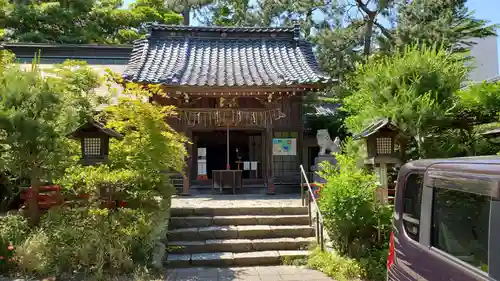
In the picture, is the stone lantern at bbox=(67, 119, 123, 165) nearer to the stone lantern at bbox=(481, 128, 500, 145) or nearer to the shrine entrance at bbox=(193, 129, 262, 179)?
the shrine entrance at bbox=(193, 129, 262, 179)

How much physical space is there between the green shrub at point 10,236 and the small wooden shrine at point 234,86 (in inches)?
193

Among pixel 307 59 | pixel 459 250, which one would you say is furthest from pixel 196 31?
pixel 459 250

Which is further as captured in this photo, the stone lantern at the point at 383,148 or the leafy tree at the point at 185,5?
the leafy tree at the point at 185,5

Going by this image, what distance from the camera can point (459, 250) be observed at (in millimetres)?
2467

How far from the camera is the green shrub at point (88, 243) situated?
17.7 feet

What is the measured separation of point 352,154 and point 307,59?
19.5ft

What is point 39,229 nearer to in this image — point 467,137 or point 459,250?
point 459,250

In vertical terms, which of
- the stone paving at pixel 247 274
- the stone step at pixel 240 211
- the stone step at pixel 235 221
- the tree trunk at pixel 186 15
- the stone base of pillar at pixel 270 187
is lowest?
the stone paving at pixel 247 274

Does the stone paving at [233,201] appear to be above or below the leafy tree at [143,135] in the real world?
below

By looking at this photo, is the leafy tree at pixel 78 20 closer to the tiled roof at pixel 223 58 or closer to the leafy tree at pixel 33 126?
the tiled roof at pixel 223 58

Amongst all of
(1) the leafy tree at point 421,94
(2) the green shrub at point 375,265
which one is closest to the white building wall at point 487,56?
(1) the leafy tree at point 421,94

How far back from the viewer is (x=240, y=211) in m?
7.91

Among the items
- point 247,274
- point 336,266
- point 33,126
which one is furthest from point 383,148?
point 33,126

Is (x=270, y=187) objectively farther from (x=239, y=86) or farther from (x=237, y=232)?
(x=237, y=232)
